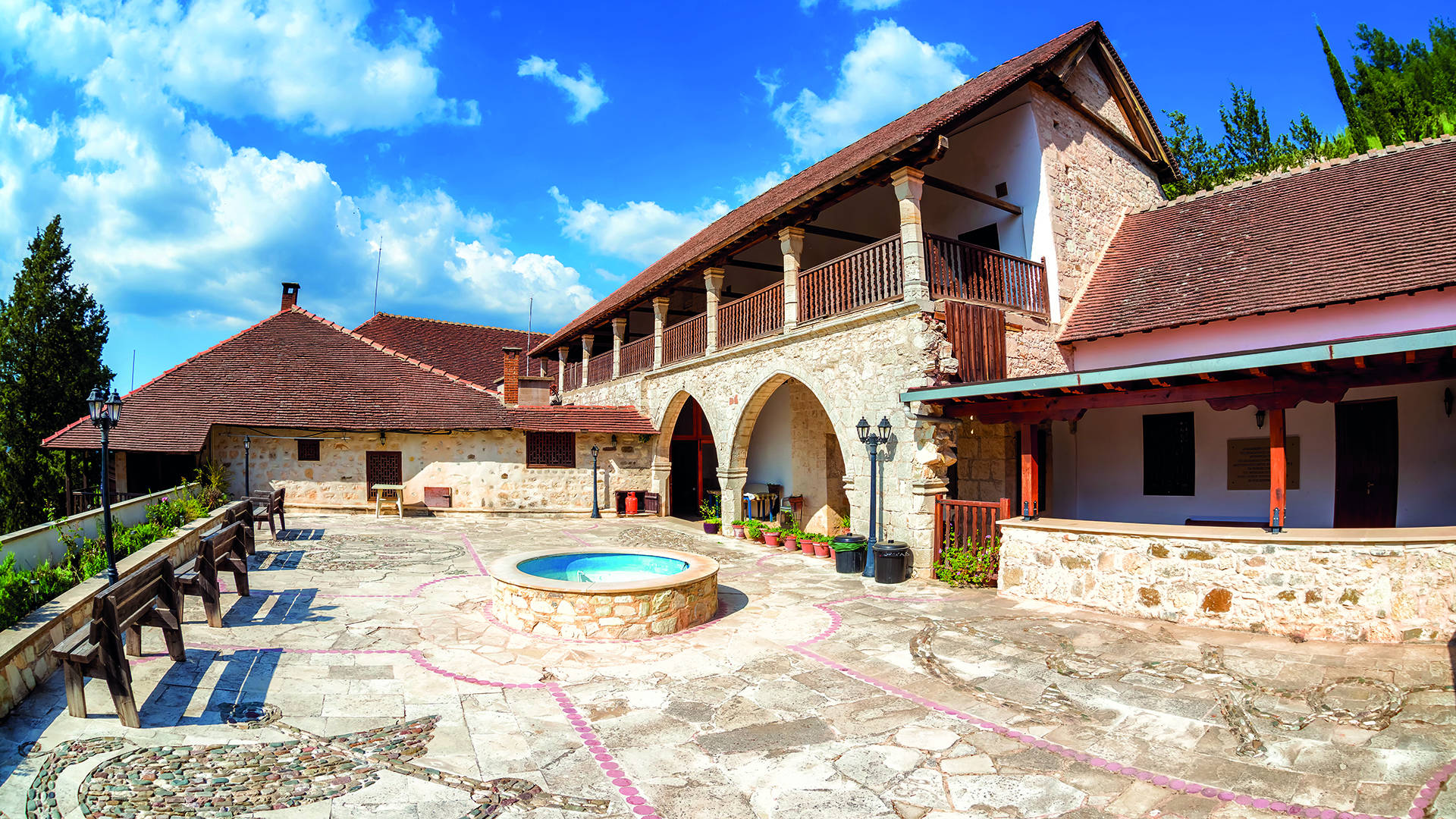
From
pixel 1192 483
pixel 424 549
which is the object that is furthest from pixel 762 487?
pixel 1192 483

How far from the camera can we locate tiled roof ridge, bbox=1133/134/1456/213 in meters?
10.9

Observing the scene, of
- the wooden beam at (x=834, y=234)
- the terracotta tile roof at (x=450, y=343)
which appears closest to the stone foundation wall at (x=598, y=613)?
the wooden beam at (x=834, y=234)

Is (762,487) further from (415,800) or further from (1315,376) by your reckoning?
(415,800)

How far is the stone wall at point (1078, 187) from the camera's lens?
1194cm

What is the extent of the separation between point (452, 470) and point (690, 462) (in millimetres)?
6504

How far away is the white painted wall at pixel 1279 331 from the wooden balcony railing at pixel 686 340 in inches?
297

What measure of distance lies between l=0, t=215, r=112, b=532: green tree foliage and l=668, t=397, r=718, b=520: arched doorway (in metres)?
16.2

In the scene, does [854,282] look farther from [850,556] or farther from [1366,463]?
[1366,463]

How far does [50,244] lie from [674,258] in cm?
1841

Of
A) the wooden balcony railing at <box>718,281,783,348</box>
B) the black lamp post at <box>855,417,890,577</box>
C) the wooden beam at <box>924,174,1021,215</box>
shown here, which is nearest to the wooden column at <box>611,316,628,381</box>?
the wooden balcony railing at <box>718,281,783,348</box>

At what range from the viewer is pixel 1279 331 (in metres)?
9.52

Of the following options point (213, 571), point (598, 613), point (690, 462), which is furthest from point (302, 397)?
point (598, 613)

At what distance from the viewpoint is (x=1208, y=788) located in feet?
12.7

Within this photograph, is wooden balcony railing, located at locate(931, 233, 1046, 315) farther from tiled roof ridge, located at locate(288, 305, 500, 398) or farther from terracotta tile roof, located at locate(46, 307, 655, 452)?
tiled roof ridge, located at locate(288, 305, 500, 398)
